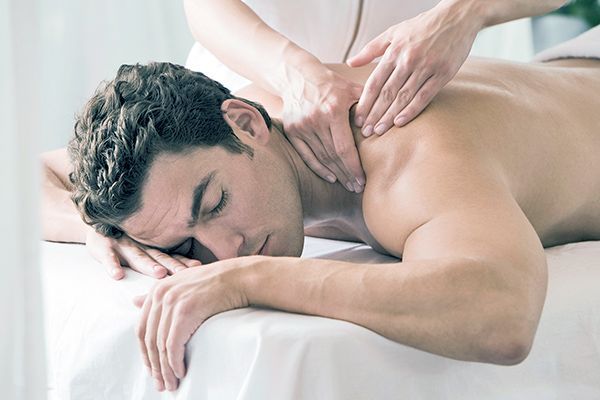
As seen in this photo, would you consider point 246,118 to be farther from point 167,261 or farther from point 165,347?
point 165,347

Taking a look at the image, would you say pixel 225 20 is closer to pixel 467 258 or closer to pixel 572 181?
pixel 572 181

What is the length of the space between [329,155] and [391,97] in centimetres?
15

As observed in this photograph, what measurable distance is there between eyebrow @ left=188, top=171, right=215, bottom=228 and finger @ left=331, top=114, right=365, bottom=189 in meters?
0.24

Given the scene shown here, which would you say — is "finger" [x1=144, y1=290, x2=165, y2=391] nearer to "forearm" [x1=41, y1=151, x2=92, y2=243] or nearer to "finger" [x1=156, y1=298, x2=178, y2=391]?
"finger" [x1=156, y1=298, x2=178, y2=391]

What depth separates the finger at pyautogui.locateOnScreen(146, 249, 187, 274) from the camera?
1.65 metres

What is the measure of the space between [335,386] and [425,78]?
0.64m

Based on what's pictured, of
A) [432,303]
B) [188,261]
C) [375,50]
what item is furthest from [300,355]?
[375,50]

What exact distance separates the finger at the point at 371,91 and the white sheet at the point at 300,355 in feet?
0.81

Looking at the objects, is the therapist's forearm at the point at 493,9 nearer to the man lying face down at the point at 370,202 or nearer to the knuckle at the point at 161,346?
the man lying face down at the point at 370,202

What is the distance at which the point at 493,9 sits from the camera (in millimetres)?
1851

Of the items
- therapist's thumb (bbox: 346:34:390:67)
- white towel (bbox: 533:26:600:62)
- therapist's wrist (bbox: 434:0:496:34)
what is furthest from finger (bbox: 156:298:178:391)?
white towel (bbox: 533:26:600:62)

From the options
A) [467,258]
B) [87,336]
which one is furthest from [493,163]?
[87,336]

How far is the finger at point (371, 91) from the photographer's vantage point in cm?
172

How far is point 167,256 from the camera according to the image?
1696mm
